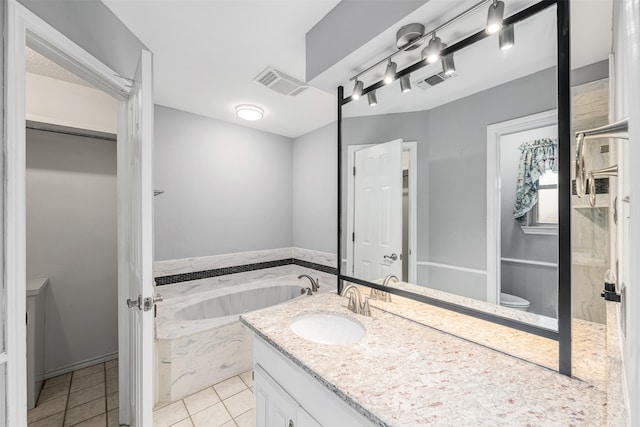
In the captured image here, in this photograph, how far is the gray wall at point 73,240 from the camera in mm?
2275

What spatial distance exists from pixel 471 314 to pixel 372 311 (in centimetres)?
47

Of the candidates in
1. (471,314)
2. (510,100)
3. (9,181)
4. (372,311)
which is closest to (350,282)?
(372,311)

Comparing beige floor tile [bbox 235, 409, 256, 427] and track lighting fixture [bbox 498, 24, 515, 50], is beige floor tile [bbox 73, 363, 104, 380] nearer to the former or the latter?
beige floor tile [bbox 235, 409, 256, 427]

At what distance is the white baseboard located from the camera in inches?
90.6

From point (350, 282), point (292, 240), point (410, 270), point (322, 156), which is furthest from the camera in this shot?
point (292, 240)

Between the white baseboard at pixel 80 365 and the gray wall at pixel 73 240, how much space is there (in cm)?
2

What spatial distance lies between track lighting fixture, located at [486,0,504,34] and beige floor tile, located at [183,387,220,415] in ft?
8.86

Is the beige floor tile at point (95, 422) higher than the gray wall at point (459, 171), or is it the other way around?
the gray wall at point (459, 171)

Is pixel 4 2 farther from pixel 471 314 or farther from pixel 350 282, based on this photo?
pixel 471 314

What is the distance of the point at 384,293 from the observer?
5.02 ft

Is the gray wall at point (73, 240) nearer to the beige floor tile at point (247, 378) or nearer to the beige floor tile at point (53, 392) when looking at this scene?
the beige floor tile at point (53, 392)

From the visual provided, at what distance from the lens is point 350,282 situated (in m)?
1.68

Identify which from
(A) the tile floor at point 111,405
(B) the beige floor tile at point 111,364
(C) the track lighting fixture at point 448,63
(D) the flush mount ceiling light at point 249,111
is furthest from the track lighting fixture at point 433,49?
(B) the beige floor tile at point 111,364

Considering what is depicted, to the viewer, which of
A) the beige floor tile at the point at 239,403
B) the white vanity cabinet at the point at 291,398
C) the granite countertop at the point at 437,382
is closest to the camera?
the granite countertop at the point at 437,382
